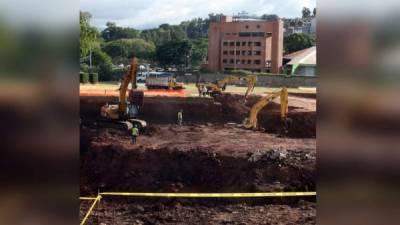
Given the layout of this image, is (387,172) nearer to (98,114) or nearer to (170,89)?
(170,89)

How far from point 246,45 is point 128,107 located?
1777 millimetres

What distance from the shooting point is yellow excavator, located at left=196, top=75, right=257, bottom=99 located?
18.9 feet

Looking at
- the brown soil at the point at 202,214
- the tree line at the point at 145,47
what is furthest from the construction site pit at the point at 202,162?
the tree line at the point at 145,47

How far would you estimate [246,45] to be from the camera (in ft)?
18.1

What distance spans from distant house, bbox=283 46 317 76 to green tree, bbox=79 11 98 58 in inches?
91.1

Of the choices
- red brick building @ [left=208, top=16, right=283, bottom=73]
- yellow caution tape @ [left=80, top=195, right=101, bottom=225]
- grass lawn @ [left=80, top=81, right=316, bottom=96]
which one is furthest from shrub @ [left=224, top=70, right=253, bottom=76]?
yellow caution tape @ [left=80, top=195, right=101, bottom=225]

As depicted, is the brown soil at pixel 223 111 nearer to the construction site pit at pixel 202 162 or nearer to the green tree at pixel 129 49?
the construction site pit at pixel 202 162

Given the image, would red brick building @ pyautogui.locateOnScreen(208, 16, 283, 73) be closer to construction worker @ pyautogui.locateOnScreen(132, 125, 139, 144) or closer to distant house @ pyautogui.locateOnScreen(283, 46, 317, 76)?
distant house @ pyautogui.locateOnScreen(283, 46, 317, 76)

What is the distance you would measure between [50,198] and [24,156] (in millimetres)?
255

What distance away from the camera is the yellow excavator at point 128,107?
19.7ft

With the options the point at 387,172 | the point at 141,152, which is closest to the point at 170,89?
the point at 141,152

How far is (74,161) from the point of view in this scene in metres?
2.25

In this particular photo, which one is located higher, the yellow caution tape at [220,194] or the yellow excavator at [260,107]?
the yellow excavator at [260,107]

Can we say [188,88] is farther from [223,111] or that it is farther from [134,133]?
[134,133]
